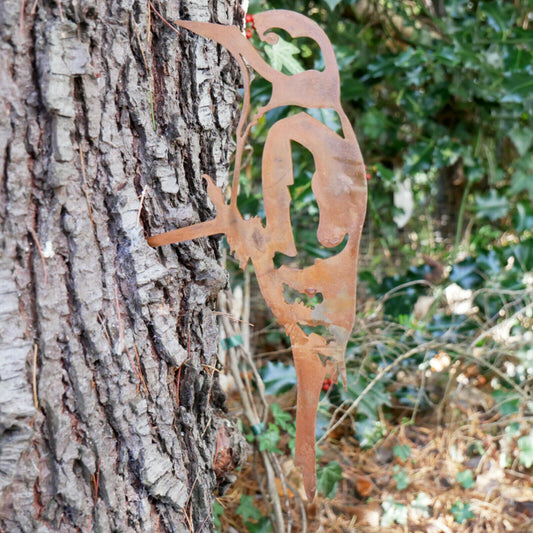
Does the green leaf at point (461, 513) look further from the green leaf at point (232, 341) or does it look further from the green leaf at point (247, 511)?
the green leaf at point (232, 341)

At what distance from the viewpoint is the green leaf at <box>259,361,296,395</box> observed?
1.53 m

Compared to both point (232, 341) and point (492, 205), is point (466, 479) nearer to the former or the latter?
point (232, 341)

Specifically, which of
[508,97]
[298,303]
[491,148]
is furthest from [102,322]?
[491,148]

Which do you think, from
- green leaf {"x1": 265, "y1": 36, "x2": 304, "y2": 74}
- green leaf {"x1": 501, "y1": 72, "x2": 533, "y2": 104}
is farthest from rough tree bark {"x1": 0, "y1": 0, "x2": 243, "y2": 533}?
green leaf {"x1": 501, "y1": 72, "x2": 533, "y2": 104}

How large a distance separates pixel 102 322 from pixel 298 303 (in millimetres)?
306

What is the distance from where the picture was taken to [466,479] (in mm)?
1617

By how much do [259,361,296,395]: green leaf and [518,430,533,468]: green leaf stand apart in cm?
70

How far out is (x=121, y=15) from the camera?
32.9 inches

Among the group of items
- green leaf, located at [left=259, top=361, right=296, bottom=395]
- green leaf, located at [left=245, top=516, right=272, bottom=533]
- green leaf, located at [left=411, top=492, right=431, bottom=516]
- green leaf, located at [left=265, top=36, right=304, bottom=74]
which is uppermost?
green leaf, located at [left=265, top=36, right=304, bottom=74]

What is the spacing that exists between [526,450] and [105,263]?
1374 mm

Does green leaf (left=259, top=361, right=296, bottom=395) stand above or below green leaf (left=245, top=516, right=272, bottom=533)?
above

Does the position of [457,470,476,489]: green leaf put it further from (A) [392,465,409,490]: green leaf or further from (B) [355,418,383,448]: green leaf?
(B) [355,418,383,448]: green leaf

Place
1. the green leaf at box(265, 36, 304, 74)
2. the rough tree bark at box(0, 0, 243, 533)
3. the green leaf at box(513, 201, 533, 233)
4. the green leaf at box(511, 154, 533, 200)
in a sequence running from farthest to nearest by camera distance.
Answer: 1. the green leaf at box(511, 154, 533, 200)
2. the green leaf at box(513, 201, 533, 233)
3. the green leaf at box(265, 36, 304, 74)
4. the rough tree bark at box(0, 0, 243, 533)

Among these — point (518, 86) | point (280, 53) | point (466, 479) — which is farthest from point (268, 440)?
point (518, 86)
